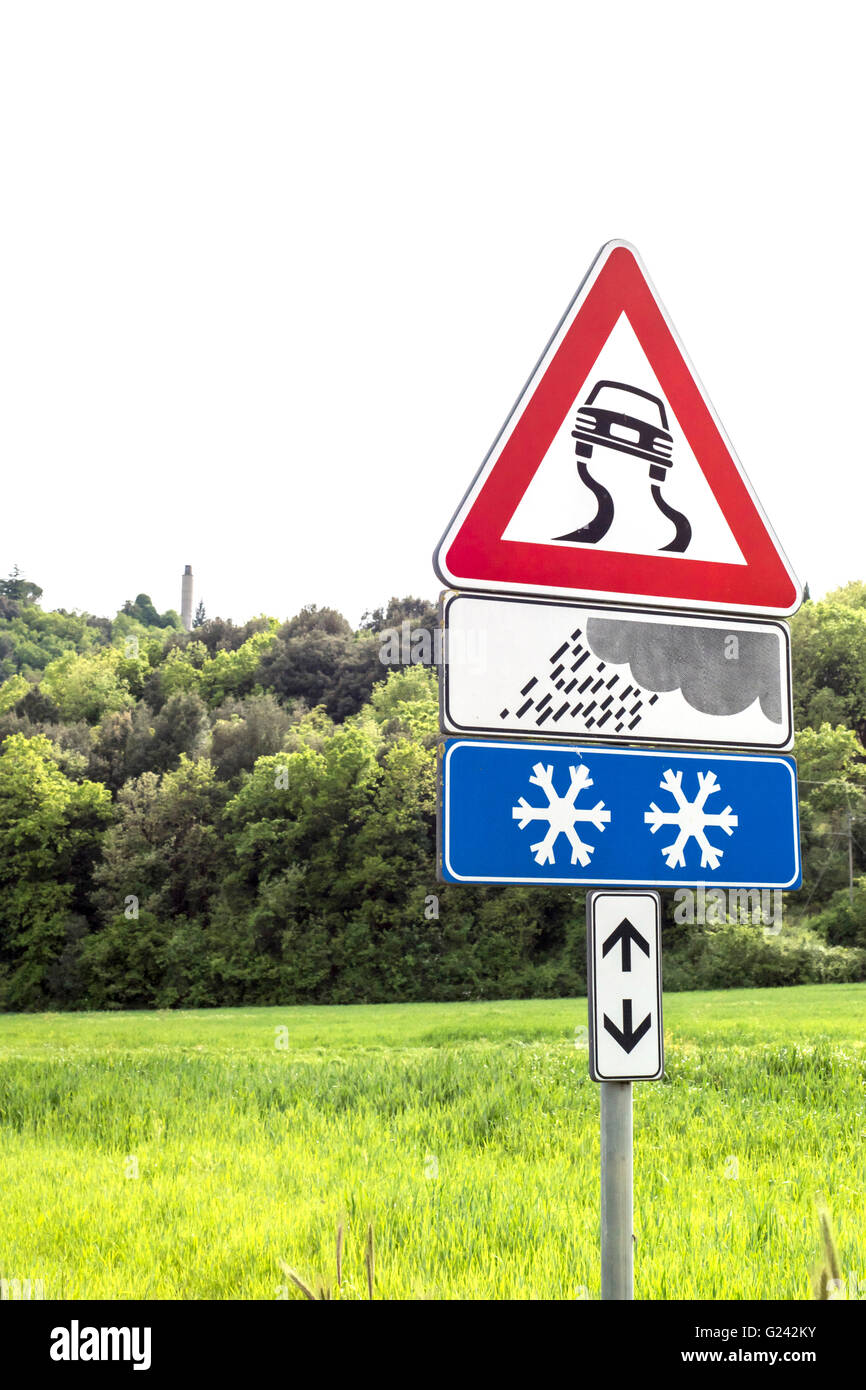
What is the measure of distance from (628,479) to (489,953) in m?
45.3

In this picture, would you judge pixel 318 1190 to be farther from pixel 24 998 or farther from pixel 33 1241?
pixel 24 998

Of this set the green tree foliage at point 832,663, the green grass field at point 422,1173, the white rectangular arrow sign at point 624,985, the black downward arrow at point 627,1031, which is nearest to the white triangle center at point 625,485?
the white rectangular arrow sign at point 624,985

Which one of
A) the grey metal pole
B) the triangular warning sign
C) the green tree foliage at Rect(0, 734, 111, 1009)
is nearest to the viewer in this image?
the grey metal pole

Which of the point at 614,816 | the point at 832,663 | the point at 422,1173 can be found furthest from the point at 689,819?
the point at 832,663

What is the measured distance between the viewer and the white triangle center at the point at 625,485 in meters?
2.47

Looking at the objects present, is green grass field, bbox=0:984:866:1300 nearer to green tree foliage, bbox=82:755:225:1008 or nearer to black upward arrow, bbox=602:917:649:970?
black upward arrow, bbox=602:917:649:970

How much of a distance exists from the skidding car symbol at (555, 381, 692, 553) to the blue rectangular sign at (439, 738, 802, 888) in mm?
519

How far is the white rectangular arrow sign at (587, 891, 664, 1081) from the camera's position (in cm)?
225

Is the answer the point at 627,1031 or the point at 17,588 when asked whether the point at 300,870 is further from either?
the point at 17,588

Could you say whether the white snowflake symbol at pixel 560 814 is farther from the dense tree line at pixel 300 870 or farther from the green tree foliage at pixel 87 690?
the green tree foliage at pixel 87 690

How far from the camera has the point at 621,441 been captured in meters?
2.54

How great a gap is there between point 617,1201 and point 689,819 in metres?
0.78

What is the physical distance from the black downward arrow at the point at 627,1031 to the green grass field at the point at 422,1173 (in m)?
0.43

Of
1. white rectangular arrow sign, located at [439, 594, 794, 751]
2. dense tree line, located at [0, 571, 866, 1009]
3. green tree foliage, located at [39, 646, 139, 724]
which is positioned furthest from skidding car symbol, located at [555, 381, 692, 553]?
green tree foliage, located at [39, 646, 139, 724]
